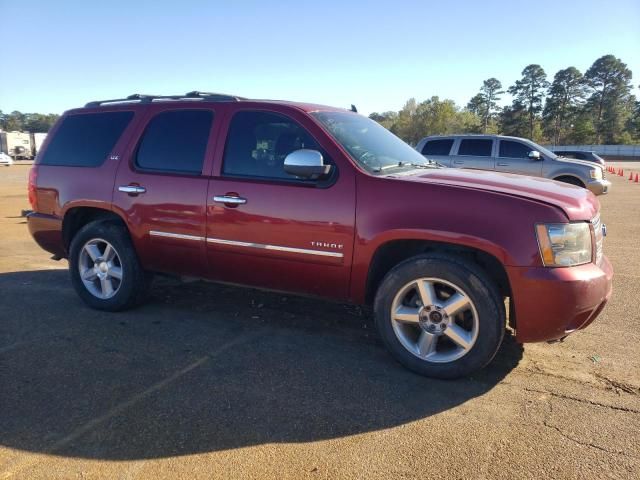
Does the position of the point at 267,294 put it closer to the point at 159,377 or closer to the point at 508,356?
the point at 159,377

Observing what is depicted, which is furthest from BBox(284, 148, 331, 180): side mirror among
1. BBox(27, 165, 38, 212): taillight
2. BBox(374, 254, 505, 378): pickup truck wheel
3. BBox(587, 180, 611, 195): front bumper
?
BBox(587, 180, 611, 195): front bumper

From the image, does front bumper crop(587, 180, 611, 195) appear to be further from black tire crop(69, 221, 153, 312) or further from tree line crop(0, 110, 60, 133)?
tree line crop(0, 110, 60, 133)

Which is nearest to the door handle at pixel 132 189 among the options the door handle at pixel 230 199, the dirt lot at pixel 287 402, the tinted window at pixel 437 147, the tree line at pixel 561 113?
the door handle at pixel 230 199

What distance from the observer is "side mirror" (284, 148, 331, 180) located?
364 centimetres

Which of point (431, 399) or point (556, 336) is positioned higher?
point (556, 336)

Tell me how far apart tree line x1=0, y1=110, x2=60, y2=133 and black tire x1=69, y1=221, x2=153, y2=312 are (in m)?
Result: 139

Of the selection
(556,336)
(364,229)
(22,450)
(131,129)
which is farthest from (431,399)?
(131,129)

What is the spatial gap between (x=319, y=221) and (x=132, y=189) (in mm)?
1918

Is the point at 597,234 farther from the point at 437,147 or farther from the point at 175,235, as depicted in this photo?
the point at 437,147

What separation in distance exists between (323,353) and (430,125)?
89.3 m

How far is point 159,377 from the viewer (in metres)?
3.51

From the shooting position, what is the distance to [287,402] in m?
3.18

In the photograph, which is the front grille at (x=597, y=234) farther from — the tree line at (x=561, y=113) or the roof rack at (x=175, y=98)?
the tree line at (x=561, y=113)

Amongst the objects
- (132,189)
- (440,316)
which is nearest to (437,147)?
(132,189)
